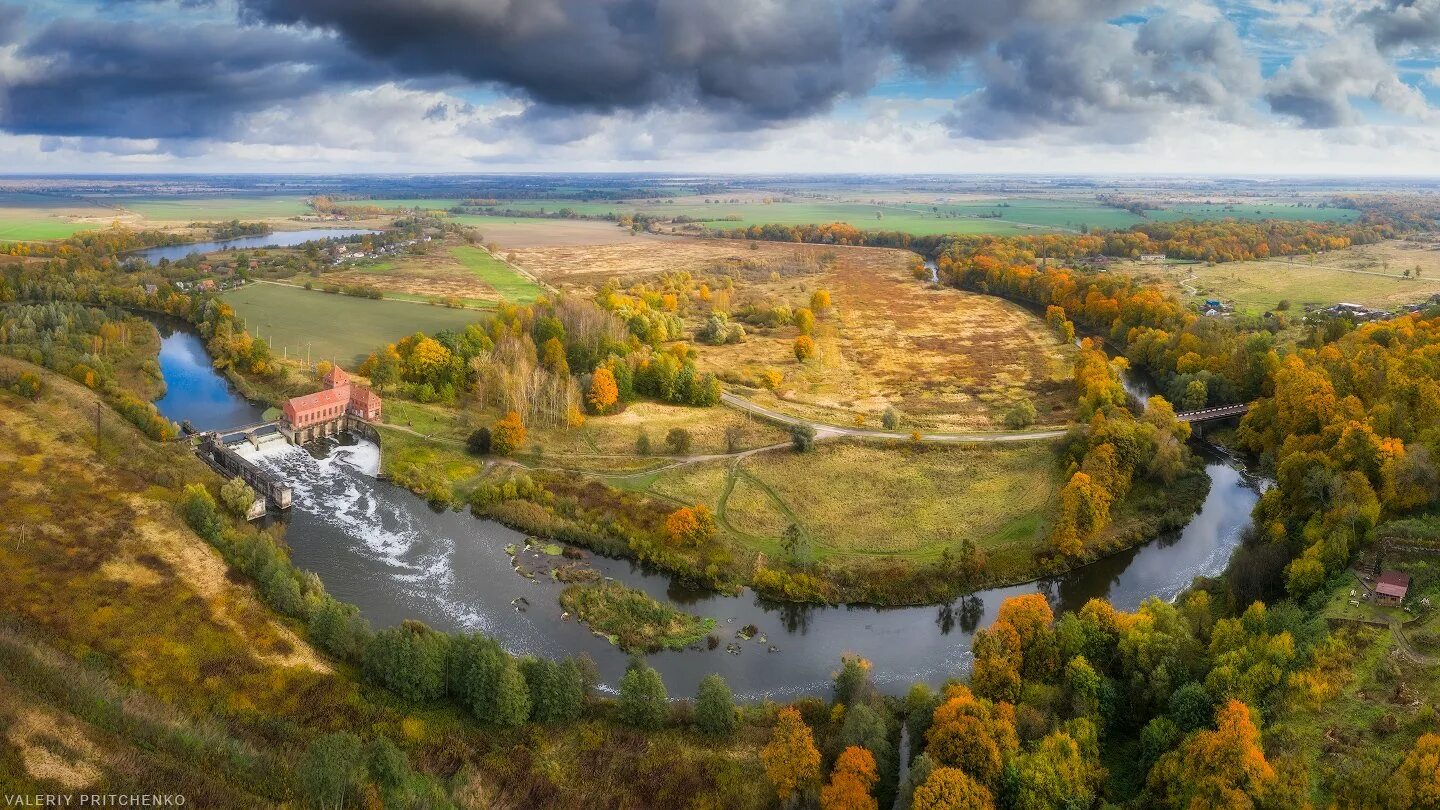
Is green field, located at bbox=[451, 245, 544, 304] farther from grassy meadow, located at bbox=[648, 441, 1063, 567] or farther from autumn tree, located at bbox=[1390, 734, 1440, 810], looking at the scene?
autumn tree, located at bbox=[1390, 734, 1440, 810]

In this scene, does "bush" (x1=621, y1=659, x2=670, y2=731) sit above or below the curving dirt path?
below

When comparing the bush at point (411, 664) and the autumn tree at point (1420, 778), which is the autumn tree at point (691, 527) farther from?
the autumn tree at point (1420, 778)

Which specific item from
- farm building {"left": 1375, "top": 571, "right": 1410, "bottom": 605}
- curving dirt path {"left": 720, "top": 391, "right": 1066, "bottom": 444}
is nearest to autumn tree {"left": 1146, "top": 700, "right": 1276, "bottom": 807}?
farm building {"left": 1375, "top": 571, "right": 1410, "bottom": 605}

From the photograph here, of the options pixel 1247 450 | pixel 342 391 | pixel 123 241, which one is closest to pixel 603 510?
pixel 342 391

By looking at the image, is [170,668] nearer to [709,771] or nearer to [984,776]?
[709,771]

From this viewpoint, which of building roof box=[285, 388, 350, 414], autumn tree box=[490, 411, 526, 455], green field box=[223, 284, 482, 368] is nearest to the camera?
autumn tree box=[490, 411, 526, 455]

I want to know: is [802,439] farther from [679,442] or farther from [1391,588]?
[1391,588]

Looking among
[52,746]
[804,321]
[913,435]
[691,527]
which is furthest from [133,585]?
[804,321]
